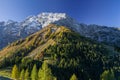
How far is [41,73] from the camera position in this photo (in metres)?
198

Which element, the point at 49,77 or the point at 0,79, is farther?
the point at 49,77

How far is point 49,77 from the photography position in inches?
7554

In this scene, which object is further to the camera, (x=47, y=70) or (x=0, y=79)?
(x=47, y=70)

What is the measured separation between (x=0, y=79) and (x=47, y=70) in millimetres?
35814

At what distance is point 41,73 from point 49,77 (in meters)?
9.12

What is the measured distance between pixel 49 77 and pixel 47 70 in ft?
17.6

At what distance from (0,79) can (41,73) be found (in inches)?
1381

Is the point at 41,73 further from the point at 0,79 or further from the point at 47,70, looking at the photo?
the point at 0,79

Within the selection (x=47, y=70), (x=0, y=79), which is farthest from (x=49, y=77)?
(x=0, y=79)

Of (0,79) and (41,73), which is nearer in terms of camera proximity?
(0,79)

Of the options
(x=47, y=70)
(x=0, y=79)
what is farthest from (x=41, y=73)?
(x=0, y=79)

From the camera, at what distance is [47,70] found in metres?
194

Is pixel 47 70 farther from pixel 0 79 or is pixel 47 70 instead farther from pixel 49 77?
pixel 0 79

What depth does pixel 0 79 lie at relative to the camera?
17312 cm
